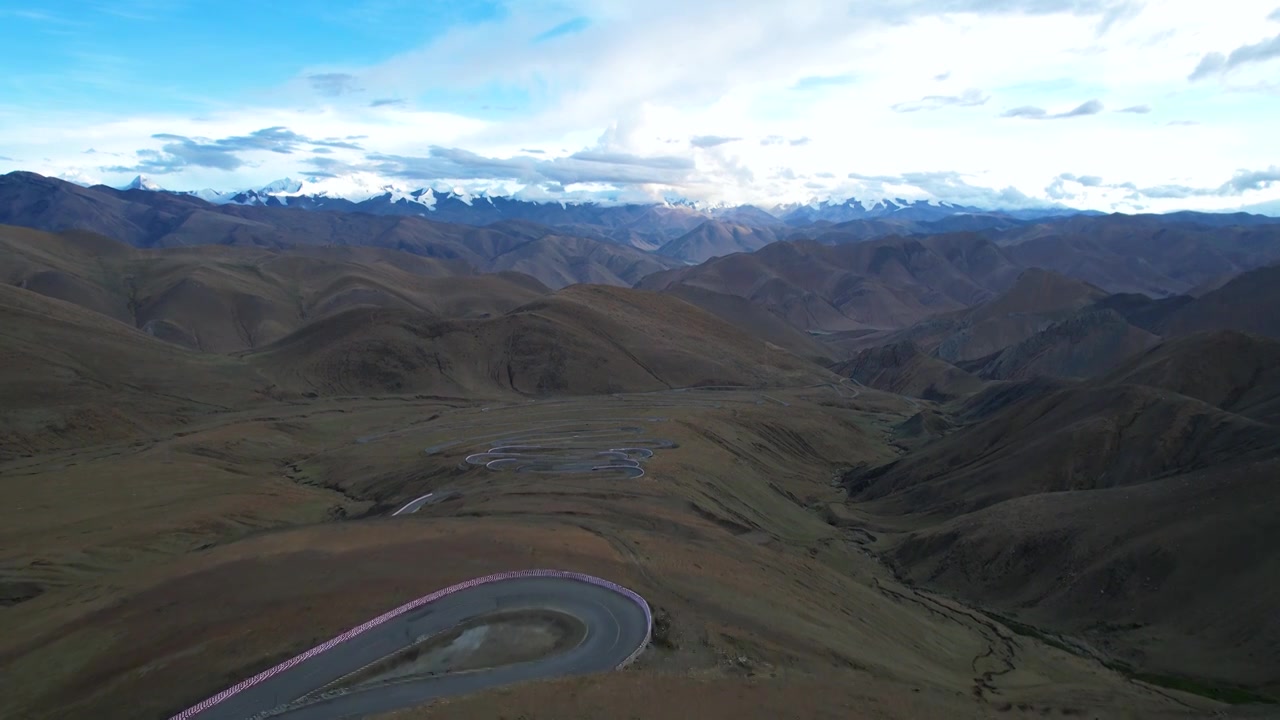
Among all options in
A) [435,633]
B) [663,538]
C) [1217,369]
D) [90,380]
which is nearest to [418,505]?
[663,538]

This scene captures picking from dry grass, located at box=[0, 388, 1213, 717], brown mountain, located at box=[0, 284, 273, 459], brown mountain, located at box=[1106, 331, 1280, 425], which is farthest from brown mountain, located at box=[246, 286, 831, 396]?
brown mountain, located at box=[1106, 331, 1280, 425]

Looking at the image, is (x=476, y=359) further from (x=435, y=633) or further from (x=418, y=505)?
(x=435, y=633)

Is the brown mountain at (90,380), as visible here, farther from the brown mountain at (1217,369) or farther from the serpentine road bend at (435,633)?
the brown mountain at (1217,369)

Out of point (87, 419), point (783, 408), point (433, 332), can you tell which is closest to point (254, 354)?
point (433, 332)

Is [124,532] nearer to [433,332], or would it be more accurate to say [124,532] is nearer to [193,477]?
[193,477]

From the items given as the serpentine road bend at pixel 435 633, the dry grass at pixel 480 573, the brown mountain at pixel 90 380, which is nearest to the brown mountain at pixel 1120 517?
the dry grass at pixel 480 573

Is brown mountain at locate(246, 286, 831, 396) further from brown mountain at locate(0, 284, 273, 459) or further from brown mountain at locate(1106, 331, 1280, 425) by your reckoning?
brown mountain at locate(1106, 331, 1280, 425)
